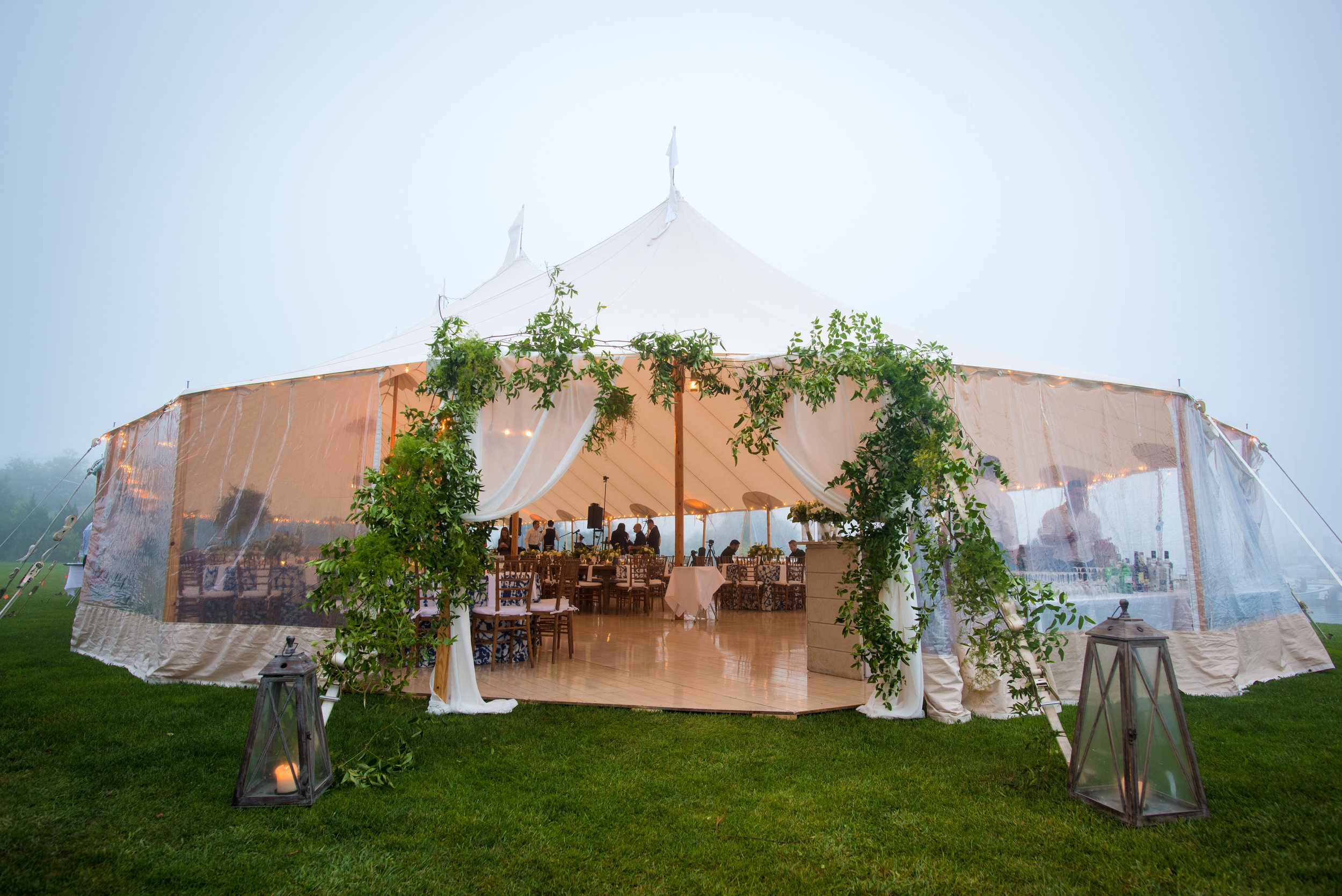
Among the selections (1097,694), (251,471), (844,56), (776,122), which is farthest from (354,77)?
(1097,694)

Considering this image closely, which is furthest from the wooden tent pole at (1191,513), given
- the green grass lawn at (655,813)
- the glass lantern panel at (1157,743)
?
the glass lantern panel at (1157,743)

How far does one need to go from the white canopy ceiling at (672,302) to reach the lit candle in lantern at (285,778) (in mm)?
3112

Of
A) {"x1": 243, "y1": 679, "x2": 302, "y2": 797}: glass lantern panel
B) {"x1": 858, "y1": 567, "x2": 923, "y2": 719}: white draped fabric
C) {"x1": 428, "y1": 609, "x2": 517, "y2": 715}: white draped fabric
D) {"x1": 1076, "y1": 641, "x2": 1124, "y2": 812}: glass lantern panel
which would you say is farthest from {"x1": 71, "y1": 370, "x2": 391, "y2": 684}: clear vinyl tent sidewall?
{"x1": 1076, "y1": 641, "x2": 1124, "y2": 812}: glass lantern panel

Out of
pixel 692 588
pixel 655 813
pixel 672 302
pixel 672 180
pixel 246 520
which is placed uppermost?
pixel 672 180

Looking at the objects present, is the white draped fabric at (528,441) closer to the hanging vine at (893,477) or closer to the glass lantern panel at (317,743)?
the hanging vine at (893,477)

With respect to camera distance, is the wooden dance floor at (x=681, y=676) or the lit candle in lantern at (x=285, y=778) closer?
the lit candle in lantern at (x=285, y=778)

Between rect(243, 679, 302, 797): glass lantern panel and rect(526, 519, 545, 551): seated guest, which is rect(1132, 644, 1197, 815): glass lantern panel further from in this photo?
rect(526, 519, 545, 551): seated guest

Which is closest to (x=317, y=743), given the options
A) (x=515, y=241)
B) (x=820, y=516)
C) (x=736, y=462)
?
(x=736, y=462)

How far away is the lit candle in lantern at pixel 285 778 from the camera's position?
2.91m

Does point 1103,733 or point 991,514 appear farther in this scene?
point 991,514

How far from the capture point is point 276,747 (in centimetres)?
293

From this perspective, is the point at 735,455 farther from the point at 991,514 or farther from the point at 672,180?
the point at 672,180

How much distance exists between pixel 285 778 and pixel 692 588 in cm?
709

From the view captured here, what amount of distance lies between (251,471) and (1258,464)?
996cm
